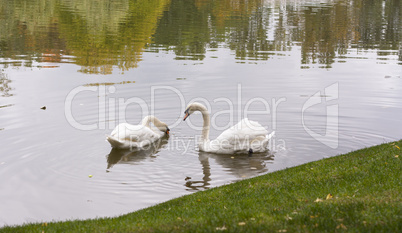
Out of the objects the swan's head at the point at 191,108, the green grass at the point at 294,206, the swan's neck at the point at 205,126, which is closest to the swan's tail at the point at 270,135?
the swan's neck at the point at 205,126

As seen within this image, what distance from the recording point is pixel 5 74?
26.2 metres

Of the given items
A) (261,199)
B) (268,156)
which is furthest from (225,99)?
(261,199)

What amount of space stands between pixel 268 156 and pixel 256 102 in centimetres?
552

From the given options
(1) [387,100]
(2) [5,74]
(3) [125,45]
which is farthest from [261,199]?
(3) [125,45]

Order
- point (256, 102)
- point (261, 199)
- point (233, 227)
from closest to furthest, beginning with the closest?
point (233, 227) → point (261, 199) → point (256, 102)

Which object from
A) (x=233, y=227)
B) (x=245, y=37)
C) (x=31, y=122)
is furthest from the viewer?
(x=245, y=37)

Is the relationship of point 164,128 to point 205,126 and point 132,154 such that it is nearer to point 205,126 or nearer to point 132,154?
point 205,126

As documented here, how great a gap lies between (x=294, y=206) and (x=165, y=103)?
12.3 meters

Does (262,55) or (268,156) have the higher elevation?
(262,55)

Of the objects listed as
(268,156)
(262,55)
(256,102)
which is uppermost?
(262,55)

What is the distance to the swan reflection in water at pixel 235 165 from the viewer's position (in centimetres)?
1371

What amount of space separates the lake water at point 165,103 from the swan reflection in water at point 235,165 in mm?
58

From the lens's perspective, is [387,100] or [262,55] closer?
[387,100]

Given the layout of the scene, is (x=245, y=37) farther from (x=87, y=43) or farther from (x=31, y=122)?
(x=31, y=122)
